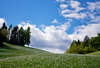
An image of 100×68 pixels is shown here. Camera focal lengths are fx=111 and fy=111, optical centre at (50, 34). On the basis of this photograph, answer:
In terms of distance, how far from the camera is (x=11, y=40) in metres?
86.9

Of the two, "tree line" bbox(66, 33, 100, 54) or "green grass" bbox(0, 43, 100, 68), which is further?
"tree line" bbox(66, 33, 100, 54)

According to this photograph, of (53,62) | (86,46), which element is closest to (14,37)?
(86,46)

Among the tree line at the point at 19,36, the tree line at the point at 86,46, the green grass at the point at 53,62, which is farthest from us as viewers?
the tree line at the point at 19,36

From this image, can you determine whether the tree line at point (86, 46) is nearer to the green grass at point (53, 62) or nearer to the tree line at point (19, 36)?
the tree line at point (19, 36)

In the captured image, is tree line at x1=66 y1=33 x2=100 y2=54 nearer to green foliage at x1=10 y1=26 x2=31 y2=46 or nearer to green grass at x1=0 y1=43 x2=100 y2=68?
green foliage at x1=10 y1=26 x2=31 y2=46

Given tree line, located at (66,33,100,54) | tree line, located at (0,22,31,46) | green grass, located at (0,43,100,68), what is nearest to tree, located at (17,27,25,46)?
tree line, located at (0,22,31,46)

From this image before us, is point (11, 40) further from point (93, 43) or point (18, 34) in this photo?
point (93, 43)

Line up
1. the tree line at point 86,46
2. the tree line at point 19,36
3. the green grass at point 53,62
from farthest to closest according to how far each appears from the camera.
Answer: the tree line at point 19,36
the tree line at point 86,46
the green grass at point 53,62

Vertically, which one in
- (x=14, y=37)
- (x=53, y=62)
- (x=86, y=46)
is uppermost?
(x=14, y=37)

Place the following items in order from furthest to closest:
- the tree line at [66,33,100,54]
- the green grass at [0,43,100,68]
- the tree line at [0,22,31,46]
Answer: the tree line at [0,22,31,46] → the tree line at [66,33,100,54] → the green grass at [0,43,100,68]

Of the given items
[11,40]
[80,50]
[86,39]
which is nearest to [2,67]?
[80,50]

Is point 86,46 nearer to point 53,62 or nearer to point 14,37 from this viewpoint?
point 14,37

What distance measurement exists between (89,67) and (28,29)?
244 feet

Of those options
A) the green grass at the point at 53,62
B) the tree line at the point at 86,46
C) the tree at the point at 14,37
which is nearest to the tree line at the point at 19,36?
the tree at the point at 14,37
